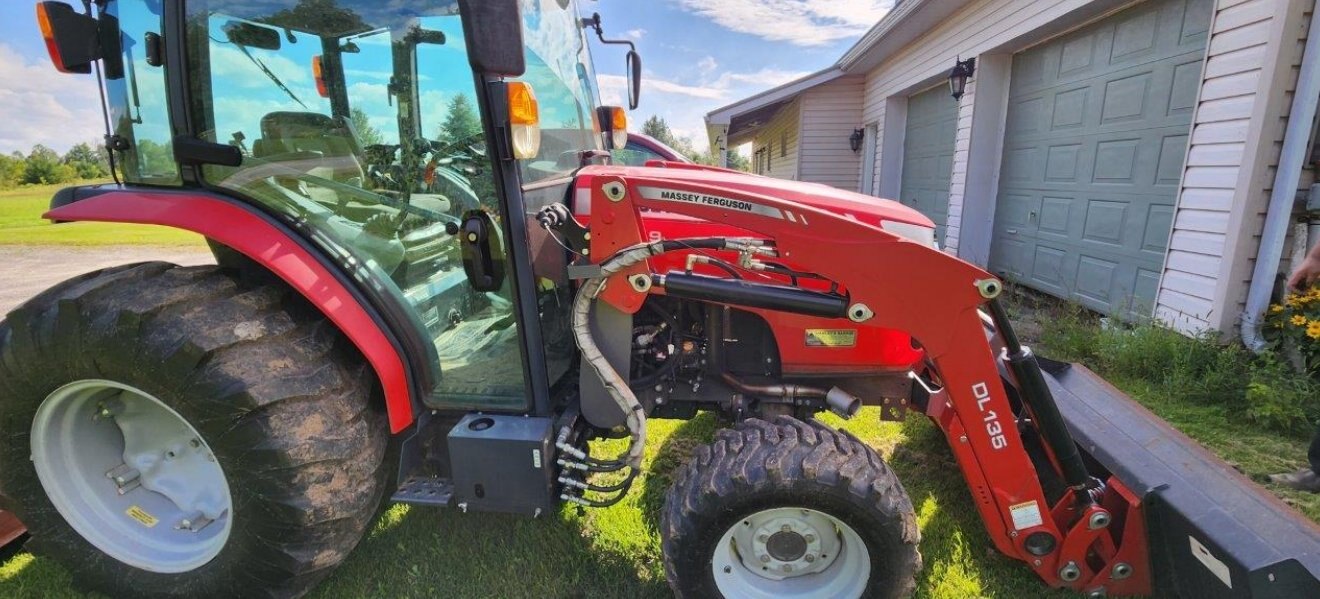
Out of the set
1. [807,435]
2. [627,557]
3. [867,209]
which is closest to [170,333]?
[627,557]

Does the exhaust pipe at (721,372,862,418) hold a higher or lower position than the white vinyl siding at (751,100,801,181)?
lower

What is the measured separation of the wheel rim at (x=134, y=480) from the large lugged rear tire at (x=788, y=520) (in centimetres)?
149

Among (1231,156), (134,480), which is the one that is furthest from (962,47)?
(134,480)

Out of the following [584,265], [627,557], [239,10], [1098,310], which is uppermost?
[239,10]

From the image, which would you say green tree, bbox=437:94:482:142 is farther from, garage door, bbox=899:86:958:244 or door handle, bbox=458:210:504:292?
garage door, bbox=899:86:958:244

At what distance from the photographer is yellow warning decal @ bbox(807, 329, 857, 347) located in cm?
201

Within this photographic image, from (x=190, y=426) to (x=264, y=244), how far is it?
60cm

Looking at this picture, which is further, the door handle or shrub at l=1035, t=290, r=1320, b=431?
shrub at l=1035, t=290, r=1320, b=431

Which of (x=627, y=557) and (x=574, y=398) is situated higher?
(x=574, y=398)

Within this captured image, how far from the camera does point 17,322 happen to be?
5.93 ft

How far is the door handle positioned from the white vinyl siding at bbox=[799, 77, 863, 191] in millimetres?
10148

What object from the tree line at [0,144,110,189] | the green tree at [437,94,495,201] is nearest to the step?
the green tree at [437,94,495,201]

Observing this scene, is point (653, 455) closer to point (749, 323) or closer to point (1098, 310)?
point (749, 323)

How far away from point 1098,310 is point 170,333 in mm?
6030
